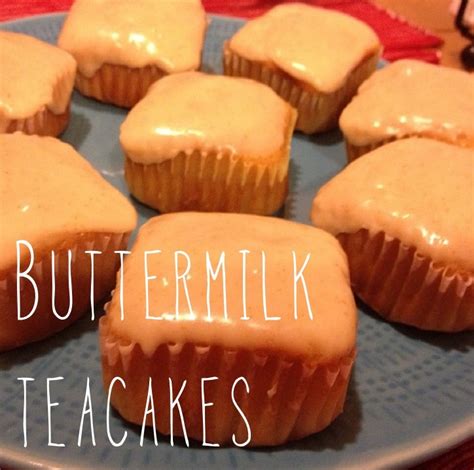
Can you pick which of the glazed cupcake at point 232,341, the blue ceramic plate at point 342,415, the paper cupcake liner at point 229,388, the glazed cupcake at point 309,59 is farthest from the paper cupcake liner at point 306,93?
the paper cupcake liner at point 229,388

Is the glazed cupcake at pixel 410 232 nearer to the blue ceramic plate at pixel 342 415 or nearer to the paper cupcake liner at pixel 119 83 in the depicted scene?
the blue ceramic plate at pixel 342 415

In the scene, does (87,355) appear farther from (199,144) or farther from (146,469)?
(199,144)

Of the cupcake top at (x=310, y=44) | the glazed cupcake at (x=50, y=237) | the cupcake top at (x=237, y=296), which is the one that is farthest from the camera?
the cupcake top at (x=310, y=44)

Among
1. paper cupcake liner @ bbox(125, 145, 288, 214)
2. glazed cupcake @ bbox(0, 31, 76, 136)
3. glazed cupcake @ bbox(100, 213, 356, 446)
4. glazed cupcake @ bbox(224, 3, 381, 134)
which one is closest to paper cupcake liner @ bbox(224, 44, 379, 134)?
glazed cupcake @ bbox(224, 3, 381, 134)

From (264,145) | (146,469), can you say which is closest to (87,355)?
(146,469)

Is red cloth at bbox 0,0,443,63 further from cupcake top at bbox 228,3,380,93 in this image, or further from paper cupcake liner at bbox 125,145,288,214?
paper cupcake liner at bbox 125,145,288,214

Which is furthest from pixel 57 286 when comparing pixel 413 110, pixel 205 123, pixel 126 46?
pixel 413 110
